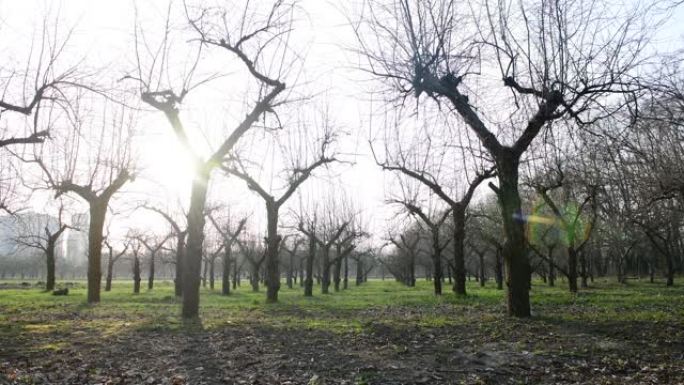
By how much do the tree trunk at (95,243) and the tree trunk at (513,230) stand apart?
55.6ft

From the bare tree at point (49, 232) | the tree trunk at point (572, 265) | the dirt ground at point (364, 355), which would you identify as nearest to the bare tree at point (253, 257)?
the bare tree at point (49, 232)

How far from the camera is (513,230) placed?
1296cm

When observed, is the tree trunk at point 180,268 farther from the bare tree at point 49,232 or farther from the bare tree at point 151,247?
the bare tree at point 49,232

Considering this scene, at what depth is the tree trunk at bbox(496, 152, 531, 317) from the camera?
12859 millimetres

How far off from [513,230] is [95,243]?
17786 mm

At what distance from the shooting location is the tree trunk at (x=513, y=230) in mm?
12859

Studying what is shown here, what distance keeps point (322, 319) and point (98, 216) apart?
495 inches

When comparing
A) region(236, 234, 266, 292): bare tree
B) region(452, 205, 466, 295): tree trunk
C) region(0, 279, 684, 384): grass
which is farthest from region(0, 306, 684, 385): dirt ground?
region(236, 234, 266, 292): bare tree

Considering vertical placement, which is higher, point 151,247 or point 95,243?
point 95,243

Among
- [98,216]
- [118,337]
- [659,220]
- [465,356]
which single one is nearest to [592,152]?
[465,356]

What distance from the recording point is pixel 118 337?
1116 cm

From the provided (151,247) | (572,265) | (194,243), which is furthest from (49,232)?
(572,265)

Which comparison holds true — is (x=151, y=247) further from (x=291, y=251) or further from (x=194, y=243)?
(x=194, y=243)

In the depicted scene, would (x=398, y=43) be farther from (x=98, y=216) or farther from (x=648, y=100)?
(x=98, y=216)
